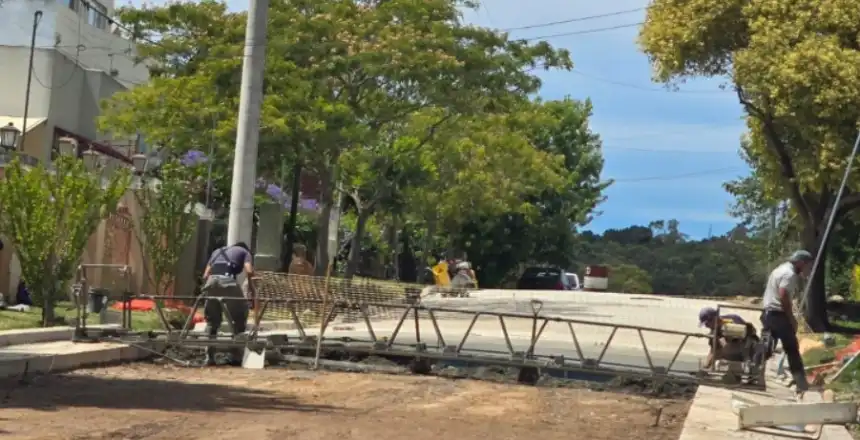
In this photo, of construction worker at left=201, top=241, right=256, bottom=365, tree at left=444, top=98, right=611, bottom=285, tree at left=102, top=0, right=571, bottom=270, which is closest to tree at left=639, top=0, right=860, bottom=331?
tree at left=102, top=0, right=571, bottom=270

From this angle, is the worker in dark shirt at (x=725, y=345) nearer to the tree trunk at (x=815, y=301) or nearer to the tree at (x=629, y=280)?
the tree trunk at (x=815, y=301)

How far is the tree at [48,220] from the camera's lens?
16141 mm

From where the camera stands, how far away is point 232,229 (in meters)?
17.5

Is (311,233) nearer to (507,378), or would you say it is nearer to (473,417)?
(507,378)

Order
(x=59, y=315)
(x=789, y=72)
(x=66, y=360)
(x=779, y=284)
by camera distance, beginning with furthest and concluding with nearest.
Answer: (x=789, y=72), (x=59, y=315), (x=779, y=284), (x=66, y=360)

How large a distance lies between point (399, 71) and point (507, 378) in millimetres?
11647

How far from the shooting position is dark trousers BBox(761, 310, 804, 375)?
13.1 metres

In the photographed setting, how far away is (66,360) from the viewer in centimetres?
1279

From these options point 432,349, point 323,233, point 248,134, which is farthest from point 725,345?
point 323,233

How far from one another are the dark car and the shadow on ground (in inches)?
1458

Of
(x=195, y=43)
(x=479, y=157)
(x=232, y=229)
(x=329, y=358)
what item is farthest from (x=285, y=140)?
(x=479, y=157)

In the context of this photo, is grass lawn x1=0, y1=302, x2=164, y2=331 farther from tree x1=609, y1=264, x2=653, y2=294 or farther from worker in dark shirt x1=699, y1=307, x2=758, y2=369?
tree x1=609, y1=264, x2=653, y2=294

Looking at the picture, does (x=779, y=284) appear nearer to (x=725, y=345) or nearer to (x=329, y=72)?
(x=725, y=345)

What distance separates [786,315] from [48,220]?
10.1 metres
